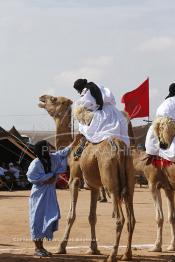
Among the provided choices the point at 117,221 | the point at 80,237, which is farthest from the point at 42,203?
the point at 80,237

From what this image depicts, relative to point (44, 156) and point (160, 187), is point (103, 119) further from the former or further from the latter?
point (160, 187)

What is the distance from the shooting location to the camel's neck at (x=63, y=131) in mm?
11443

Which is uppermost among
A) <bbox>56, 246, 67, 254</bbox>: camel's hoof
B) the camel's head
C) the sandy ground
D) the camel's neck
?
the camel's head

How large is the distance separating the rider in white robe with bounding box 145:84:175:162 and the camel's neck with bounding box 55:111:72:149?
4.62ft

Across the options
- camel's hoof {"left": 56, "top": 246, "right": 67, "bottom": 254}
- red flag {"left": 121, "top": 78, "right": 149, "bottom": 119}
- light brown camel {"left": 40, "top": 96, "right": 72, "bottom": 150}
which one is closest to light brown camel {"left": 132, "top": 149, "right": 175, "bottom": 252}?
light brown camel {"left": 40, "top": 96, "right": 72, "bottom": 150}

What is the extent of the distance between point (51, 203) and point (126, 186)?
1.40 metres

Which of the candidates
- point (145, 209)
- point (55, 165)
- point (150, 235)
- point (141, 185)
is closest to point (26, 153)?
point (141, 185)

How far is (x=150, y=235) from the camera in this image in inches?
501

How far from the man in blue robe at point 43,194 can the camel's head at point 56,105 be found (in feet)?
3.56

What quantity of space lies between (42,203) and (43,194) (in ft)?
0.47

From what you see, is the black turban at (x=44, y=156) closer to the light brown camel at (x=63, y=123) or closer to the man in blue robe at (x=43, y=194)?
the man in blue robe at (x=43, y=194)

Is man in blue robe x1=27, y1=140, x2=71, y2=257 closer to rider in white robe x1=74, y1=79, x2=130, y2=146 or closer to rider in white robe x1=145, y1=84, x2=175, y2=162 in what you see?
rider in white robe x1=74, y1=79, x2=130, y2=146

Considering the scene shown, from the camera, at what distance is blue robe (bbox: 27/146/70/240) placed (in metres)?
10.2

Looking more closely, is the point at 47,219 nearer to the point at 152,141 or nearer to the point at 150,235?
the point at 152,141
